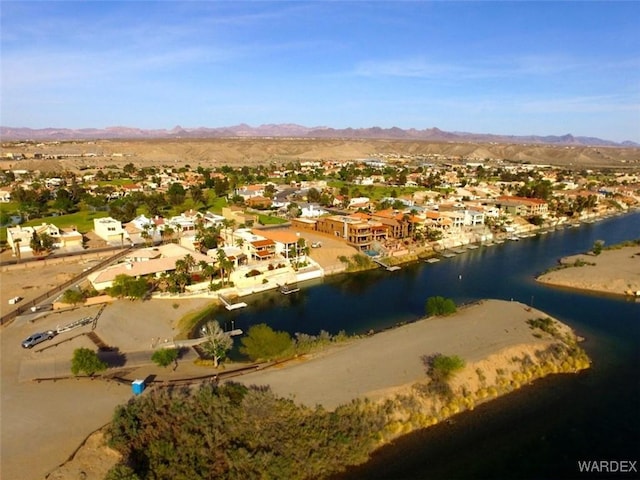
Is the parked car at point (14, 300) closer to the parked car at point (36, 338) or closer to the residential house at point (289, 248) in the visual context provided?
the parked car at point (36, 338)

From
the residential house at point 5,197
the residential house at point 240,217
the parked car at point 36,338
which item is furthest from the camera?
the residential house at point 5,197

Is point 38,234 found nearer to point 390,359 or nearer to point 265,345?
point 265,345

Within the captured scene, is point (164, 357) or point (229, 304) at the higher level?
point (164, 357)

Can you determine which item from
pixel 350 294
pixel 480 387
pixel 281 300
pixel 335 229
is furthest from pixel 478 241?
pixel 480 387

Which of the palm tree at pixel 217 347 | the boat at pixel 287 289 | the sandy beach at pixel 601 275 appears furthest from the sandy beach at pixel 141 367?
the sandy beach at pixel 601 275

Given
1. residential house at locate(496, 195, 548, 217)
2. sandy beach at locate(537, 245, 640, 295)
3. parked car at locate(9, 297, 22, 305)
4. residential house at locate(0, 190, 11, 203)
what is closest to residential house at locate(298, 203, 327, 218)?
residential house at locate(496, 195, 548, 217)

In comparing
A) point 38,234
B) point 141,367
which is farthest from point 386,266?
point 38,234
